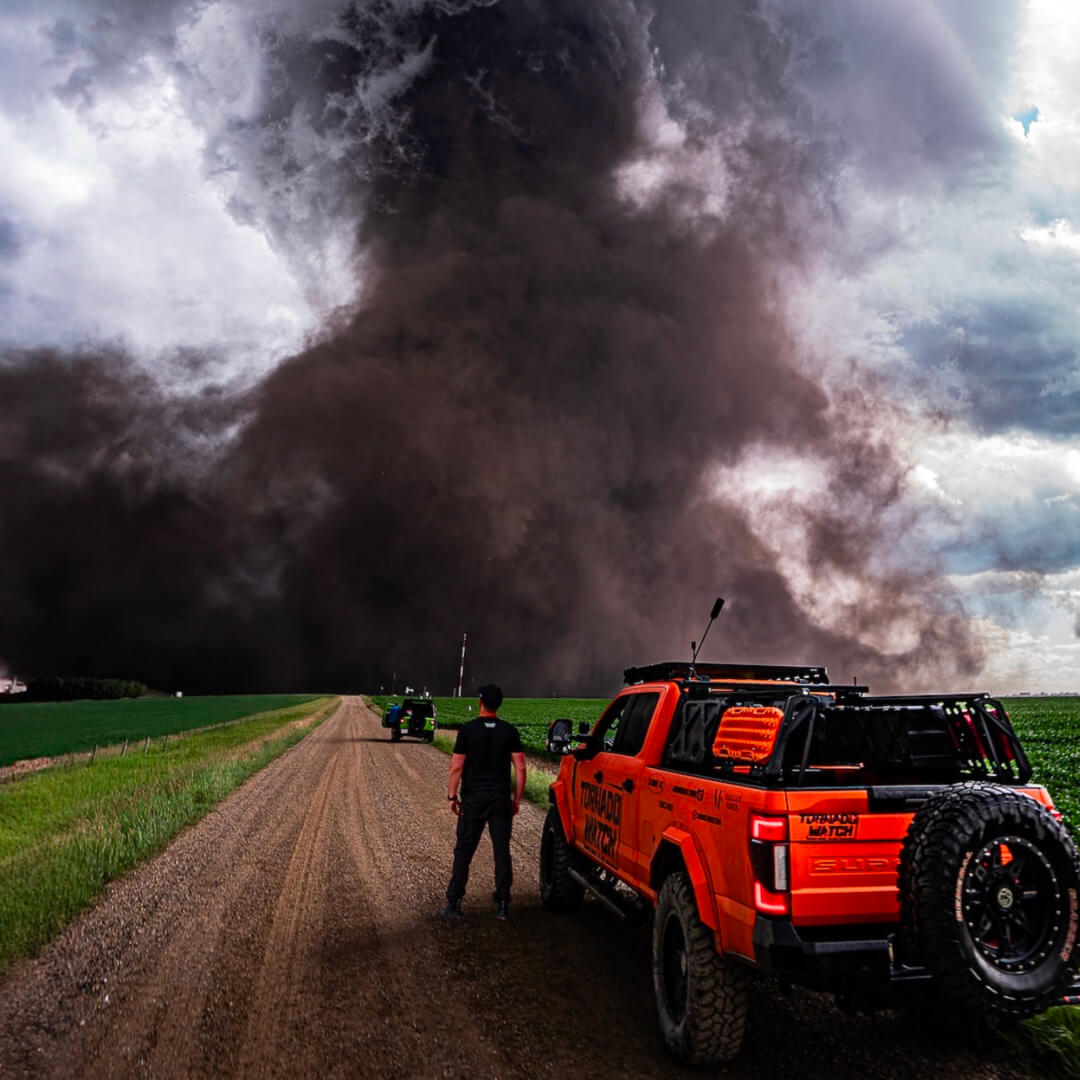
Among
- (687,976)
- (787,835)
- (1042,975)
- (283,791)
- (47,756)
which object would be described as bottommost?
(47,756)

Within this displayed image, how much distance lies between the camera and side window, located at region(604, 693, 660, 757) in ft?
21.1

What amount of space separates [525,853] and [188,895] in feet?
15.1

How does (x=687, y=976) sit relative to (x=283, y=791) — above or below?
above

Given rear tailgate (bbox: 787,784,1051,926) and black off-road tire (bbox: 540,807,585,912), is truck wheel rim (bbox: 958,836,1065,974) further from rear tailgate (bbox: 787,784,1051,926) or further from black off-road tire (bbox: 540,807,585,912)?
black off-road tire (bbox: 540,807,585,912)

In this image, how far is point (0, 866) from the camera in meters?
9.52

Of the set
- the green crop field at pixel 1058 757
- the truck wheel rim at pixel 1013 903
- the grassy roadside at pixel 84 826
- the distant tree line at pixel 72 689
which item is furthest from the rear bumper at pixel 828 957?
the distant tree line at pixel 72 689

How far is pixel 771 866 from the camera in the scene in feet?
13.2

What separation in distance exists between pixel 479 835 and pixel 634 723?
214 centimetres

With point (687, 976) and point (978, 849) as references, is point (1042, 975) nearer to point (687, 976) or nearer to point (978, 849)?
point (978, 849)

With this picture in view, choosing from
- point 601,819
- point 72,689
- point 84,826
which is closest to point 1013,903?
point 601,819

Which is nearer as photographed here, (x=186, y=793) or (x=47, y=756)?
(x=186, y=793)

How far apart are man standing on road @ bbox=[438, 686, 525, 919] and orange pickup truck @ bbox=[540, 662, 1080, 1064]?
216 centimetres

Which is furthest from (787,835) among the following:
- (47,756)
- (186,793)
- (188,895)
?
(47,756)

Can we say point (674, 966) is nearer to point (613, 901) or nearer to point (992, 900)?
point (613, 901)
